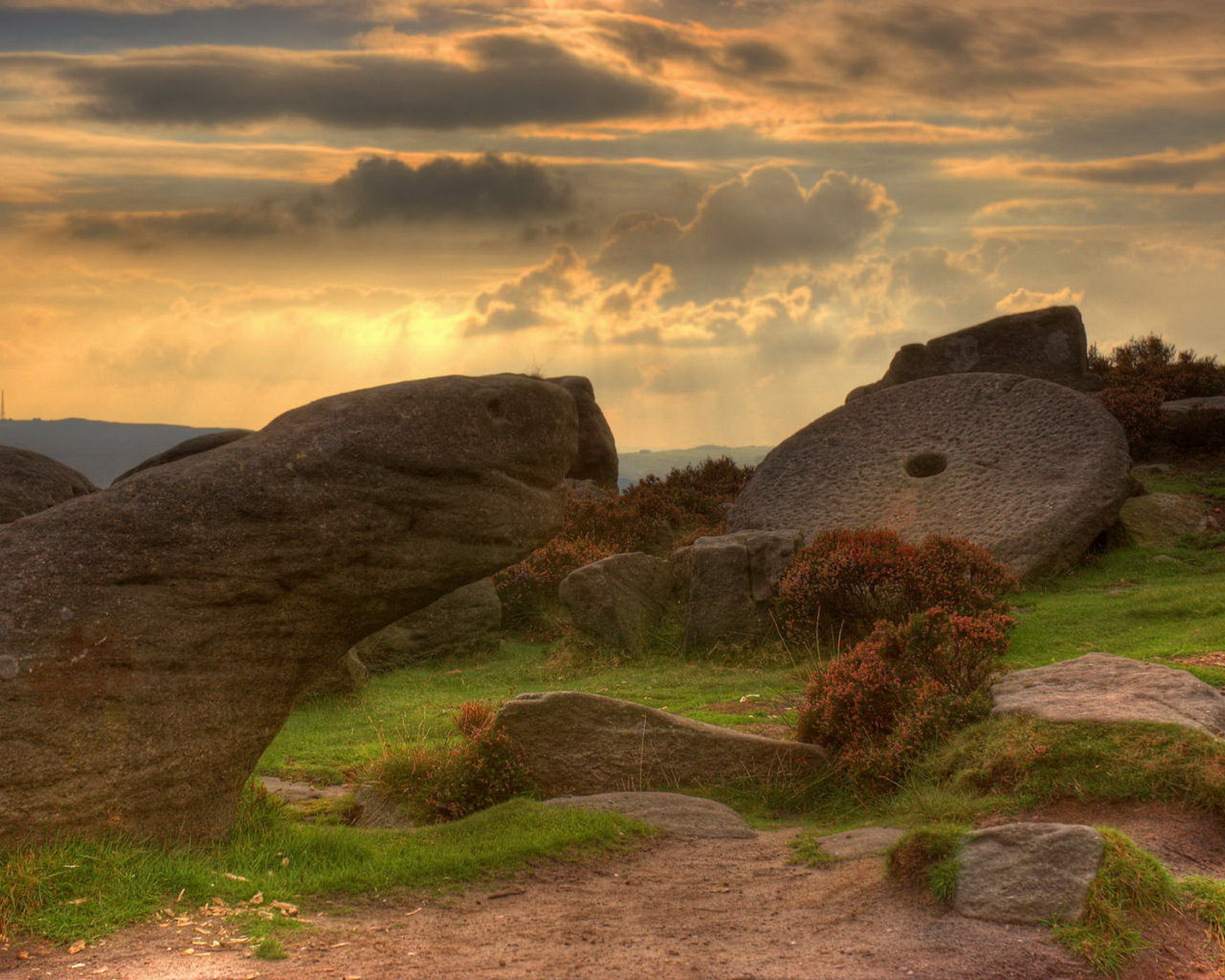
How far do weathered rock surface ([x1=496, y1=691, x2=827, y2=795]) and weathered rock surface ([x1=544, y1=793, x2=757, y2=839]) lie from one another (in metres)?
0.48

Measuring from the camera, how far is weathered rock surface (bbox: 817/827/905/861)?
755cm

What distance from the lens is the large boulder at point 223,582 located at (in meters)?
7.29

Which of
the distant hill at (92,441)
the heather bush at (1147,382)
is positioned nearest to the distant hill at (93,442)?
the distant hill at (92,441)

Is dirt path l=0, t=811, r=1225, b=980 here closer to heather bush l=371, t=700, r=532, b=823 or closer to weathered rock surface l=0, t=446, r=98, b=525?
heather bush l=371, t=700, r=532, b=823

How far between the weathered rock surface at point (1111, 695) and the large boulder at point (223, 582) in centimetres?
429

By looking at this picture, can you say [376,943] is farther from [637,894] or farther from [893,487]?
[893,487]

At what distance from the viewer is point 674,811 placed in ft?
29.4

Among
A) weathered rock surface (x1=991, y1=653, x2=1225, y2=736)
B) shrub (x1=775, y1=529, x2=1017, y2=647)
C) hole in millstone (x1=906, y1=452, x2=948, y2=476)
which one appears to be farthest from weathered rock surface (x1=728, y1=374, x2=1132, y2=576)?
weathered rock surface (x1=991, y1=653, x2=1225, y2=736)

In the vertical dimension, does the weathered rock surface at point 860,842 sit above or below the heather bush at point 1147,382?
below

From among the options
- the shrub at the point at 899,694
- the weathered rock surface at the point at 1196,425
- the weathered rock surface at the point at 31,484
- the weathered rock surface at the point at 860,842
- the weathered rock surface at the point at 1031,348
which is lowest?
the weathered rock surface at the point at 860,842

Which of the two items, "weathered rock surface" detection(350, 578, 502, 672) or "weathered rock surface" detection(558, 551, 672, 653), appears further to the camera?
"weathered rock surface" detection(350, 578, 502, 672)

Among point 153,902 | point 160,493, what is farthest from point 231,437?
point 153,902

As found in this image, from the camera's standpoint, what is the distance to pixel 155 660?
754 centimetres

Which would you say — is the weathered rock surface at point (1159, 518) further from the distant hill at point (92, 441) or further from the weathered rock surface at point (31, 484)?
the distant hill at point (92, 441)
